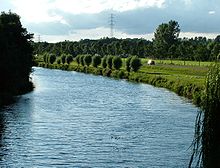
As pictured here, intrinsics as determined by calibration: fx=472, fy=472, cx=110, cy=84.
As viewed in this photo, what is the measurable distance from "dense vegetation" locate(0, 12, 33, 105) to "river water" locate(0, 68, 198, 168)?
9.34 ft

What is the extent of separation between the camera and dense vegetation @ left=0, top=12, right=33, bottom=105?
2591 inches

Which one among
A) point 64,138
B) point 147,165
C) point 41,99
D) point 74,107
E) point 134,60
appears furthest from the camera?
point 134,60

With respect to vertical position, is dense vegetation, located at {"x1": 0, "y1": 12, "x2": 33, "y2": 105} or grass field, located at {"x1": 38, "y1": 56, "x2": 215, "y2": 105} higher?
dense vegetation, located at {"x1": 0, "y1": 12, "x2": 33, "y2": 105}

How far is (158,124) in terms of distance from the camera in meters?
46.6

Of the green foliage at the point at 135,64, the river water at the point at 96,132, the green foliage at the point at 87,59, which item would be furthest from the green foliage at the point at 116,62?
A: the river water at the point at 96,132

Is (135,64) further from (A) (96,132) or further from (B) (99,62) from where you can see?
(A) (96,132)

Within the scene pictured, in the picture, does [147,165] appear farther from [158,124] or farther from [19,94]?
[19,94]

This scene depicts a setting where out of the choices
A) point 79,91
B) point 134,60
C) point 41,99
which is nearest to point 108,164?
point 41,99

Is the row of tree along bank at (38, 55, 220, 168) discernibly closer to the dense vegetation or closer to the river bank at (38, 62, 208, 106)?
the river bank at (38, 62, 208, 106)

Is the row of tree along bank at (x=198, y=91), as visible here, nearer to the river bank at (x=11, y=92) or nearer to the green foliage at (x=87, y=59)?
the green foliage at (x=87, y=59)

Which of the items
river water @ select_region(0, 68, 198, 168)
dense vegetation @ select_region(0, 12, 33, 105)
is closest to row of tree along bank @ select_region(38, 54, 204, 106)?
river water @ select_region(0, 68, 198, 168)

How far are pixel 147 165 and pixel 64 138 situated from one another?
10698 mm

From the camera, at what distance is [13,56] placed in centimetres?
6962

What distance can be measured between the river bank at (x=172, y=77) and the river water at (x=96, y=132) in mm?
3565
